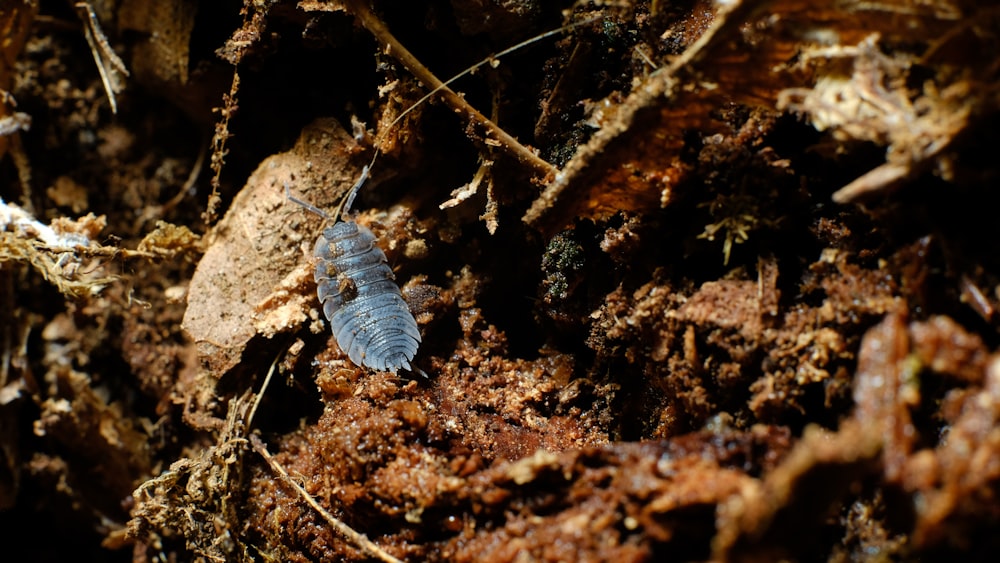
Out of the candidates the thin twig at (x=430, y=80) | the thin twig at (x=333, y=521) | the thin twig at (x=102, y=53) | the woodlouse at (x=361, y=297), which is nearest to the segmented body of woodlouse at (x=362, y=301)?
the woodlouse at (x=361, y=297)

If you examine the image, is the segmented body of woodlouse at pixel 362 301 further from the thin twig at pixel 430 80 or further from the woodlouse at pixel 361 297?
the thin twig at pixel 430 80

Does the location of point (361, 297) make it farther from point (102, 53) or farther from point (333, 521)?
point (102, 53)

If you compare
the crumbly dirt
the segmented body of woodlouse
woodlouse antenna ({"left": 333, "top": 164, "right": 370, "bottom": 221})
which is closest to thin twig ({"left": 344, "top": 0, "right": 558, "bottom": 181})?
the crumbly dirt

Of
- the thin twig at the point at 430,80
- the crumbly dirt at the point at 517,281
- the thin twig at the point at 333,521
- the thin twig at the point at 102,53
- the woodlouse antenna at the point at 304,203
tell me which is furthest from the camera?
the thin twig at the point at 102,53

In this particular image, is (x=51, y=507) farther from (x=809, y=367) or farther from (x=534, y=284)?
(x=809, y=367)

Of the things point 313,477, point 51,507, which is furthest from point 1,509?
point 313,477

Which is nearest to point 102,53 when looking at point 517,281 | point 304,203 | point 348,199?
point 304,203

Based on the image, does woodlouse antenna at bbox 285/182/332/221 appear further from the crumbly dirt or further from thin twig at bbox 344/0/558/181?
thin twig at bbox 344/0/558/181
